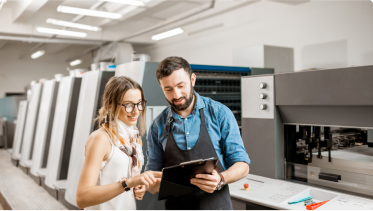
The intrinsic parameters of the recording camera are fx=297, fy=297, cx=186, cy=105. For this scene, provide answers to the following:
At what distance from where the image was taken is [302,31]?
6.04 meters

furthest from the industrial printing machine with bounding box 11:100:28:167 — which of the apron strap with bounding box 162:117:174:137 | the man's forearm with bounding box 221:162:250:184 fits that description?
the man's forearm with bounding box 221:162:250:184

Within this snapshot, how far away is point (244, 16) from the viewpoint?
24.6ft

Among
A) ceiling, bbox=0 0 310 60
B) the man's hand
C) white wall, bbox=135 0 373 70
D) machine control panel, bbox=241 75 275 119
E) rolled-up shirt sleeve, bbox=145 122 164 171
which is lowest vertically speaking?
the man's hand

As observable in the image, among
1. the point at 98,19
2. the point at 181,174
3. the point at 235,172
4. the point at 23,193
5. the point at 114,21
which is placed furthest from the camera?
the point at 114,21

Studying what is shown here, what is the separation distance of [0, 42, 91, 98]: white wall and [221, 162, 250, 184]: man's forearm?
13763 millimetres

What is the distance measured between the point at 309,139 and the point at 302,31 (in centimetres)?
428

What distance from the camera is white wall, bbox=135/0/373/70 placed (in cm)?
504

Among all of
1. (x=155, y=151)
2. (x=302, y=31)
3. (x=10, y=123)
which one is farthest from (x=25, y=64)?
(x=155, y=151)

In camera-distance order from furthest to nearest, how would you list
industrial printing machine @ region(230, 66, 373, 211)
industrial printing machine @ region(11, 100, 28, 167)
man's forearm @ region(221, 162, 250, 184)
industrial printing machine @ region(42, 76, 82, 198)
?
industrial printing machine @ region(11, 100, 28, 167)
industrial printing machine @ region(42, 76, 82, 198)
industrial printing machine @ region(230, 66, 373, 211)
man's forearm @ region(221, 162, 250, 184)

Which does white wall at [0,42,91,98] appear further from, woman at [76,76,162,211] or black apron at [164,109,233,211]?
black apron at [164,109,233,211]

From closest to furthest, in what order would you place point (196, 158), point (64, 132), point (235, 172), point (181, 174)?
1. point (181, 174)
2. point (235, 172)
3. point (196, 158)
4. point (64, 132)

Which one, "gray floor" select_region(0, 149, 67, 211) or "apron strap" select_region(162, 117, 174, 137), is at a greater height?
"apron strap" select_region(162, 117, 174, 137)

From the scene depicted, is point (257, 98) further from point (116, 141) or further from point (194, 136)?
point (116, 141)

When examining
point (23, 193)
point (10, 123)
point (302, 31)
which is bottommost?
point (23, 193)
